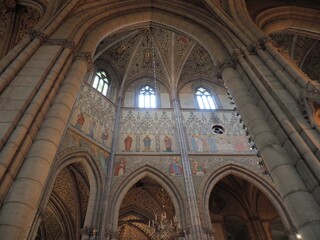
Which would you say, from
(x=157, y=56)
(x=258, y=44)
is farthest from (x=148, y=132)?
(x=258, y=44)

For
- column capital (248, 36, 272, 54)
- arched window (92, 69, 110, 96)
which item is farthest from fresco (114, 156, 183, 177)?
column capital (248, 36, 272, 54)

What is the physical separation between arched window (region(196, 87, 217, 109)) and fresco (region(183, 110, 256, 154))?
89cm

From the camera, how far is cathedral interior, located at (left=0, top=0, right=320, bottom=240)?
4.19 metres

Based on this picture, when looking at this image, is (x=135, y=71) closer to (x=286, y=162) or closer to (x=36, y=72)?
(x=36, y=72)

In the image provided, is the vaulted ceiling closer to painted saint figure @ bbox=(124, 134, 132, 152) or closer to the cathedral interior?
the cathedral interior

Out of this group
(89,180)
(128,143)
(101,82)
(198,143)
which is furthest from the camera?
(101,82)

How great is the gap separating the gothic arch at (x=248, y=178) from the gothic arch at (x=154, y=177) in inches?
30.7

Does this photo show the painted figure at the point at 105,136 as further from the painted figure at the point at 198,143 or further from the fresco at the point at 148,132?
the painted figure at the point at 198,143

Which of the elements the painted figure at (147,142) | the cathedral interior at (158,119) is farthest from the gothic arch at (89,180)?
the painted figure at (147,142)

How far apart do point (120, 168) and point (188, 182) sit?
3017 millimetres

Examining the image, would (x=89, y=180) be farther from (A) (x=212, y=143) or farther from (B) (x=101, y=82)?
(B) (x=101, y=82)

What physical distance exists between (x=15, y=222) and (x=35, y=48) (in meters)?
4.16

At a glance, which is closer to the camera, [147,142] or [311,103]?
[311,103]

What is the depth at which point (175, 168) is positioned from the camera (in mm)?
11594
